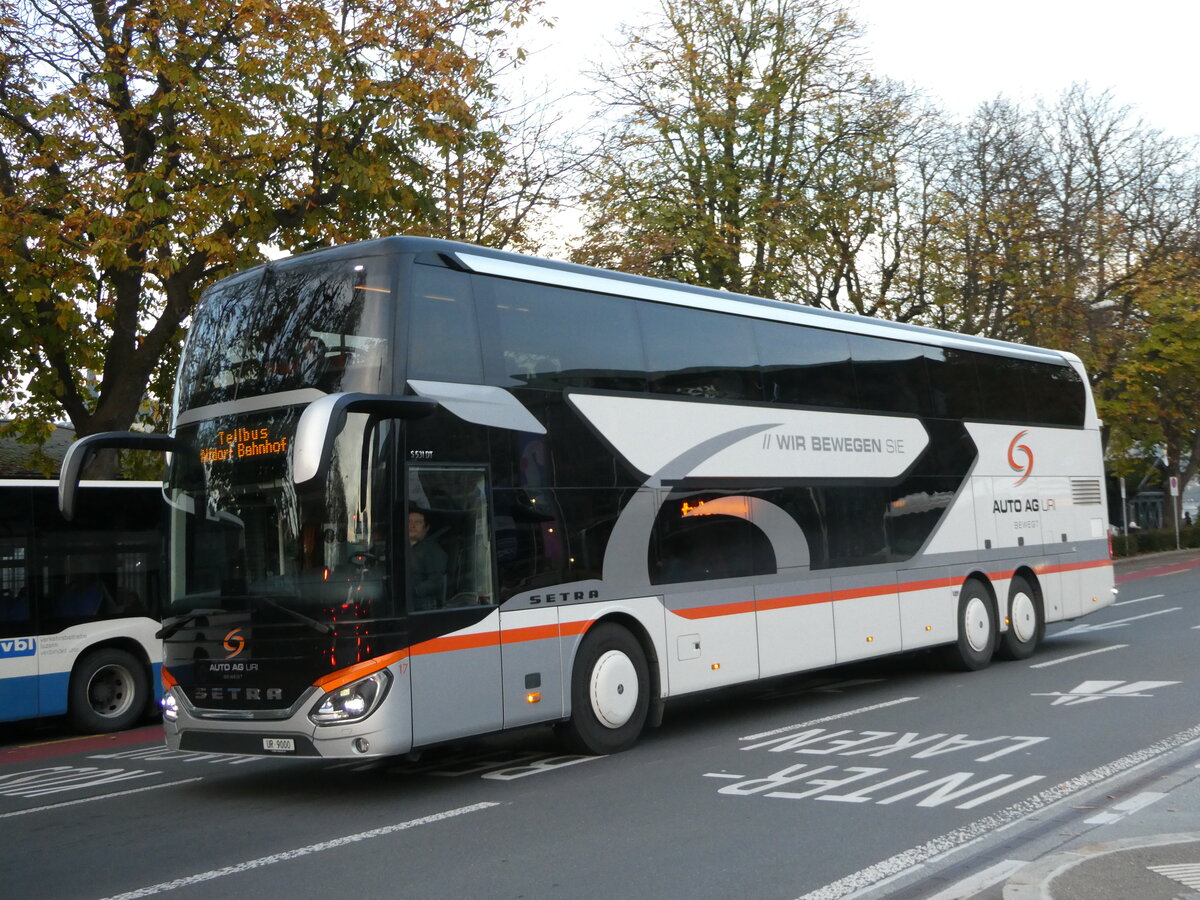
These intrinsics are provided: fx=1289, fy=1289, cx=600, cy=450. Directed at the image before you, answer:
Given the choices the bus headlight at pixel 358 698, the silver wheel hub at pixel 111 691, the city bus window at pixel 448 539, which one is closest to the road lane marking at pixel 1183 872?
the bus headlight at pixel 358 698

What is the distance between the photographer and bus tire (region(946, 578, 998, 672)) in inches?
635

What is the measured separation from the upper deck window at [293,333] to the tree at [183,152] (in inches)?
257

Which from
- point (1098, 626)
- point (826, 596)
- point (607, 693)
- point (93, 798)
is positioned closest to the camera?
point (93, 798)

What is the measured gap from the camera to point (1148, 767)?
8.98 meters

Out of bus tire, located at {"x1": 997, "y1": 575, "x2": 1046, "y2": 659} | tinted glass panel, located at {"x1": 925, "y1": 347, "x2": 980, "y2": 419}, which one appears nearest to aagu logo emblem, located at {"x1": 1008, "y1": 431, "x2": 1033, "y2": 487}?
tinted glass panel, located at {"x1": 925, "y1": 347, "x2": 980, "y2": 419}

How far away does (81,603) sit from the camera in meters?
15.2

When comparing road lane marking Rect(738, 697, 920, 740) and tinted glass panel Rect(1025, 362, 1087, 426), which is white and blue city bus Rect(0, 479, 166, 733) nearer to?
road lane marking Rect(738, 697, 920, 740)

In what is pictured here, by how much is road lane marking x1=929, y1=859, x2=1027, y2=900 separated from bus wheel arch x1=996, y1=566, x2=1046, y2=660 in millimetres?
10932

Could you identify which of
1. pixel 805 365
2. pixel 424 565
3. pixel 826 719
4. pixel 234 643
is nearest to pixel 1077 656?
pixel 826 719

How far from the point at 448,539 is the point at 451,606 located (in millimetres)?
501

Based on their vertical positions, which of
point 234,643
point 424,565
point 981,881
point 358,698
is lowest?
point 981,881

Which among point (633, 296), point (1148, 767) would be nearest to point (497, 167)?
point (633, 296)

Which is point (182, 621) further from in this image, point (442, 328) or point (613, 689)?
point (613, 689)

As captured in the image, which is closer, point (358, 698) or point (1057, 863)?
point (1057, 863)
